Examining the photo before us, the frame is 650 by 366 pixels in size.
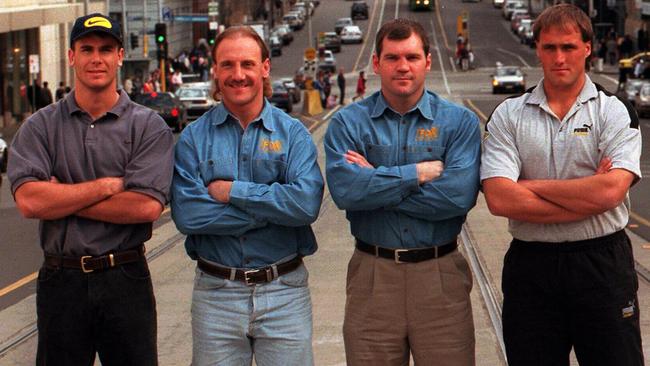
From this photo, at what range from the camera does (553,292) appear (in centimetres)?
633

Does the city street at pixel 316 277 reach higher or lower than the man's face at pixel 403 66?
lower

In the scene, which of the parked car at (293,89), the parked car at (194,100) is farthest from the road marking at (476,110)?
the parked car at (194,100)

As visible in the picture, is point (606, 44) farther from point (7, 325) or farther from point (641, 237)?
point (7, 325)

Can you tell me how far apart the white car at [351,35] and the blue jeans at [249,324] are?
92.1 m

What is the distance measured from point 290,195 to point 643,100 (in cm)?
4045

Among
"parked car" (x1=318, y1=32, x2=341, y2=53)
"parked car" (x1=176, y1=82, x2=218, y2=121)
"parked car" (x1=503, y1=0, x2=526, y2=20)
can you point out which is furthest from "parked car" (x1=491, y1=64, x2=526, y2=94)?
"parked car" (x1=503, y1=0, x2=526, y2=20)

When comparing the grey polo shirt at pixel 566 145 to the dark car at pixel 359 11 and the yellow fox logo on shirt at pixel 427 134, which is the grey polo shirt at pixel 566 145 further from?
the dark car at pixel 359 11

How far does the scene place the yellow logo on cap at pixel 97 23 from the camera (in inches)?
257

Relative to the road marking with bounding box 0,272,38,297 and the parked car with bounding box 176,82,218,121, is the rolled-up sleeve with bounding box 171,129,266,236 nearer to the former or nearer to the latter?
the road marking with bounding box 0,272,38,297

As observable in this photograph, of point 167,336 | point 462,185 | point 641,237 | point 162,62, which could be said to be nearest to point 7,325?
point 167,336

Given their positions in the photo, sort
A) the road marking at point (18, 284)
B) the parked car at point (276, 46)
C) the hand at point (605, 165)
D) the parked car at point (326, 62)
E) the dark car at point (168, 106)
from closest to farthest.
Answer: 1. the hand at point (605, 165)
2. the road marking at point (18, 284)
3. the dark car at point (168, 106)
4. the parked car at point (326, 62)
5. the parked car at point (276, 46)

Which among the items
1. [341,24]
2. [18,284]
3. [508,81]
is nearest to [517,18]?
[341,24]

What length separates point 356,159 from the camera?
6.53 metres

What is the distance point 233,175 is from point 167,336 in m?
4.96
